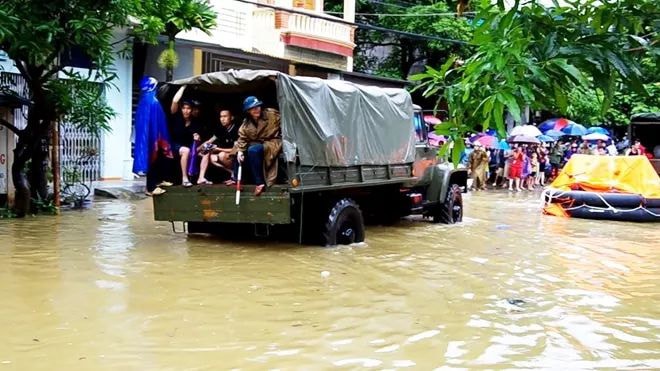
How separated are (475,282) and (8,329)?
493 cm

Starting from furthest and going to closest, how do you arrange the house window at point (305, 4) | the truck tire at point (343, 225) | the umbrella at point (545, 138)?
1. the umbrella at point (545, 138)
2. the house window at point (305, 4)
3. the truck tire at point (343, 225)

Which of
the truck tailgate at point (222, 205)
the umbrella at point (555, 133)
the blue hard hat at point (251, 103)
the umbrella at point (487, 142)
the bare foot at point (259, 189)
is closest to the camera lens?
the truck tailgate at point (222, 205)

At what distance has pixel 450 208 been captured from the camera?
14.1m

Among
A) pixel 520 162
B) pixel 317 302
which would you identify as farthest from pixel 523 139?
pixel 317 302

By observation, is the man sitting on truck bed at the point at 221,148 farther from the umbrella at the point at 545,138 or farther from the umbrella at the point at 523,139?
the umbrella at the point at 545,138

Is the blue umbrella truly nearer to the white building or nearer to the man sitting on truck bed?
the white building

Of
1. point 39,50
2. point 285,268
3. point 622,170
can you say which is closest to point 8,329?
point 285,268

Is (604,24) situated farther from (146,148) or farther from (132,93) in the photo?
(132,93)

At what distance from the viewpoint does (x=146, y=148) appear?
34.1 ft

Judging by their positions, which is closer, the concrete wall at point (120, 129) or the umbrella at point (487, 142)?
the concrete wall at point (120, 129)

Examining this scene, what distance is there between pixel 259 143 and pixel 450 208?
5373 millimetres

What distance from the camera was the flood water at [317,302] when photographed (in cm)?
556

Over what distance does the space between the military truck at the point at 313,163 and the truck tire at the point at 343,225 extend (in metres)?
0.01

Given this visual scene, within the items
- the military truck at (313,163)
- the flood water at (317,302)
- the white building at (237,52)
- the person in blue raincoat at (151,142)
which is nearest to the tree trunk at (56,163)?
the flood water at (317,302)
